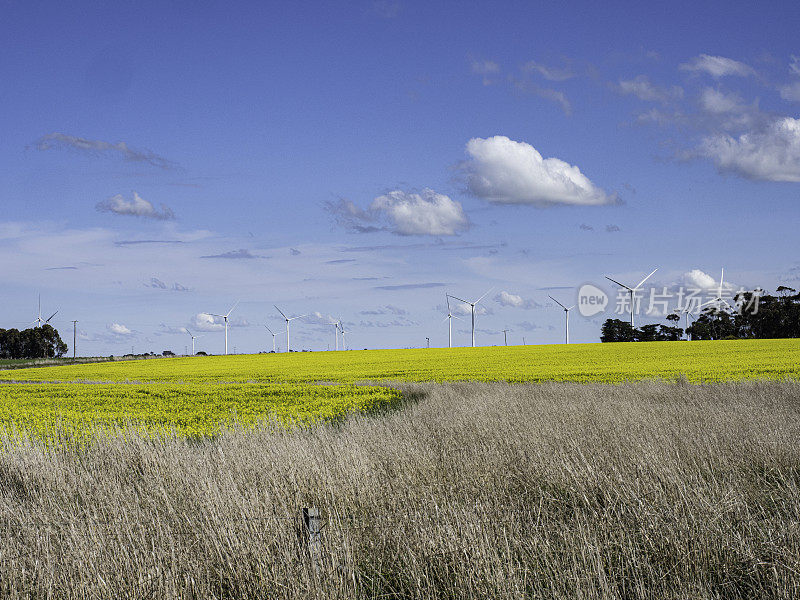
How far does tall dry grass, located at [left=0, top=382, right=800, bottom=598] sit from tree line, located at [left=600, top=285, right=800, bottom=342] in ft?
311

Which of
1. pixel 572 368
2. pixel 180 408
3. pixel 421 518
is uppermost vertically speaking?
pixel 421 518

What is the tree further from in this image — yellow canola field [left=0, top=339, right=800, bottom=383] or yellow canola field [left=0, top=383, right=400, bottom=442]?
yellow canola field [left=0, top=383, right=400, bottom=442]

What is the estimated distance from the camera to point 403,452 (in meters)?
9.93

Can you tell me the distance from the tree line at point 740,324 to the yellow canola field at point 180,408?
261ft

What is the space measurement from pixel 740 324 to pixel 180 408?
4184 inches

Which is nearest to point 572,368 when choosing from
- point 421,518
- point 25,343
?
point 421,518

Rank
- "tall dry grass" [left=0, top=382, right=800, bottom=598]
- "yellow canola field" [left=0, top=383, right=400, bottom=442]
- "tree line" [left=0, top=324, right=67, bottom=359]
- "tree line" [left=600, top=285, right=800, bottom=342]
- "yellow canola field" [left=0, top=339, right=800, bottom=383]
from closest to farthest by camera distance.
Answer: "tall dry grass" [left=0, top=382, right=800, bottom=598] < "yellow canola field" [left=0, top=383, right=400, bottom=442] < "yellow canola field" [left=0, top=339, right=800, bottom=383] < "tree line" [left=600, top=285, right=800, bottom=342] < "tree line" [left=0, top=324, right=67, bottom=359]

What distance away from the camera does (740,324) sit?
110m

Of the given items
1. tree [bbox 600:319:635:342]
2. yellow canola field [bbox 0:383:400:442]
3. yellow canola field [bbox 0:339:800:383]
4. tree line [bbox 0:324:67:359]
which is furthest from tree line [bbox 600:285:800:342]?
tree line [bbox 0:324:67:359]

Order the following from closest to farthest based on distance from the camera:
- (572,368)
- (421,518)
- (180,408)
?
(421,518) < (180,408) < (572,368)

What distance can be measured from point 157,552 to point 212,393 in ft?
86.5

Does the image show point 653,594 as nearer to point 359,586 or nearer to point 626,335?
point 359,586

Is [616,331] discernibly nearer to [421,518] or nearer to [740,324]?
[740,324]

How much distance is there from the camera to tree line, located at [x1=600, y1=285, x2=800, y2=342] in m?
98.9
